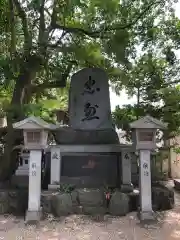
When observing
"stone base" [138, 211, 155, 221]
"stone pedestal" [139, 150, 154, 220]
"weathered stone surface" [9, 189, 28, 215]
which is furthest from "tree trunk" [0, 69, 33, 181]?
"stone base" [138, 211, 155, 221]

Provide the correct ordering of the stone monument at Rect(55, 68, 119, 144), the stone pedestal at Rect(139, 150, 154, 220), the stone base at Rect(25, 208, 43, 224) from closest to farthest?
the stone base at Rect(25, 208, 43, 224)
the stone pedestal at Rect(139, 150, 154, 220)
the stone monument at Rect(55, 68, 119, 144)

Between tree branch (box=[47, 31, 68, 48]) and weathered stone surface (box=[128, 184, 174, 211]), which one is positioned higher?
tree branch (box=[47, 31, 68, 48])

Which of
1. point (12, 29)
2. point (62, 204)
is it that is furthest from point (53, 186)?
point (12, 29)

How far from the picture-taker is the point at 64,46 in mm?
6504

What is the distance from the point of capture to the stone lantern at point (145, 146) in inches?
225

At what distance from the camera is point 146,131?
5945 mm

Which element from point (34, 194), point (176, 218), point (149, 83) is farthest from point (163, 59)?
point (34, 194)

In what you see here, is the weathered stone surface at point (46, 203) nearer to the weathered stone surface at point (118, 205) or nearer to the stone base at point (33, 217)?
the stone base at point (33, 217)

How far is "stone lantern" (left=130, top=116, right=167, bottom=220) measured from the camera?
571 centimetres

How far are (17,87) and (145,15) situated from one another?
3681mm

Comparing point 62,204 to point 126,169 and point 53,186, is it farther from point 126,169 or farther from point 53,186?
point 126,169

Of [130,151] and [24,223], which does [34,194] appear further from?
[130,151]

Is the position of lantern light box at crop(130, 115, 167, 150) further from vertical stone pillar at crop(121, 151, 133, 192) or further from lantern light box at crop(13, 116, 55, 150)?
lantern light box at crop(13, 116, 55, 150)

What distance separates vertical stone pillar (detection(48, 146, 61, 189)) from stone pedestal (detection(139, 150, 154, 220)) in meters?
1.95
